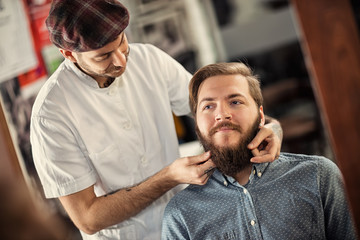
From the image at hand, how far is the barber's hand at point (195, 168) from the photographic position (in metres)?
1.42

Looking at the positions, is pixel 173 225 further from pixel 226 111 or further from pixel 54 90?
pixel 54 90

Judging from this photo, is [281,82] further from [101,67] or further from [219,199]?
[101,67]

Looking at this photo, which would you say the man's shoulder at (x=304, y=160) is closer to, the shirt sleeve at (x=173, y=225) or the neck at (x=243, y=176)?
the neck at (x=243, y=176)

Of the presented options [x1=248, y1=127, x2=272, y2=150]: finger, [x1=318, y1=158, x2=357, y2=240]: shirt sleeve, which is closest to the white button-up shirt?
[x1=248, y1=127, x2=272, y2=150]: finger

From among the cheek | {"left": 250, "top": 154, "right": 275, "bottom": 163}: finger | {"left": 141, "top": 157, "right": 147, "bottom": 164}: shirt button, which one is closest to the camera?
{"left": 250, "top": 154, "right": 275, "bottom": 163}: finger

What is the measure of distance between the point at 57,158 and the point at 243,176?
2.20 ft

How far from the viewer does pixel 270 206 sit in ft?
4.79

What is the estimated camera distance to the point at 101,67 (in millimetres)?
1462

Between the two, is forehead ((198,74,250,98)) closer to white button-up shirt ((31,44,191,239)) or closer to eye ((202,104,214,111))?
eye ((202,104,214,111))

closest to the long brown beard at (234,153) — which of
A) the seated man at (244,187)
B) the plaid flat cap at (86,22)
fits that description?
the seated man at (244,187)

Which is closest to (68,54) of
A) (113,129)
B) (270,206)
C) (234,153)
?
(113,129)

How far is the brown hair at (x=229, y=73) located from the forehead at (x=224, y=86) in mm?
16

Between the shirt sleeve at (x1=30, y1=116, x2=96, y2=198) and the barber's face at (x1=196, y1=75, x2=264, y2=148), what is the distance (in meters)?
0.46

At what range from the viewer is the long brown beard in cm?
146
